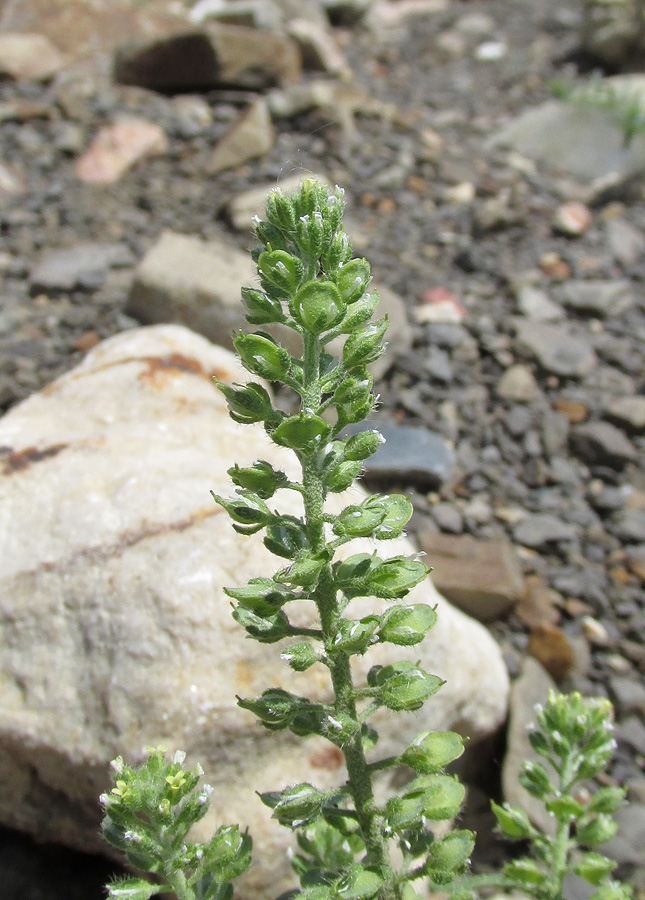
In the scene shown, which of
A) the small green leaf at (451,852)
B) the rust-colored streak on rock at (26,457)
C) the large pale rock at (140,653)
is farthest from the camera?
the rust-colored streak on rock at (26,457)

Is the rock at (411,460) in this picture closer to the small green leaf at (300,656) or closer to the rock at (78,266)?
the rock at (78,266)

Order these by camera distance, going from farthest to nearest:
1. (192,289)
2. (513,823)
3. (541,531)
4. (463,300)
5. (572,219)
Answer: (572,219) < (463,300) < (192,289) < (541,531) < (513,823)

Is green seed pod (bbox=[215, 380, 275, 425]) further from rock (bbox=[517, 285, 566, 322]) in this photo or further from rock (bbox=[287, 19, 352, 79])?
rock (bbox=[287, 19, 352, 79])

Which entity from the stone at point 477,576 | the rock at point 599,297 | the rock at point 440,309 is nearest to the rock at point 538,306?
the rock at point 599,297

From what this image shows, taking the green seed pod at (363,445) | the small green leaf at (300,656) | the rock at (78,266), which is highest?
the green seed pod at (363,445)

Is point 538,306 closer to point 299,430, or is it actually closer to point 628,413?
point 628,413

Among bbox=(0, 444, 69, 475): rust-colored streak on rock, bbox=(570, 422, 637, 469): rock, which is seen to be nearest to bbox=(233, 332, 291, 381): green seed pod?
bbox=(0, 444, 69, 475): rust-colored streak on rock

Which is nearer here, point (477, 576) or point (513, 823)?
point (513, 823)

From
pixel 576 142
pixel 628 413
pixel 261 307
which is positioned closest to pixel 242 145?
pixel 576 142
